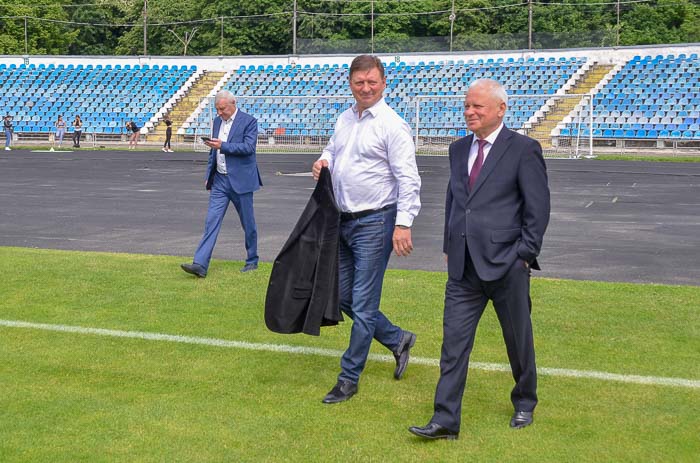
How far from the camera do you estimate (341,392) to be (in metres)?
6.12

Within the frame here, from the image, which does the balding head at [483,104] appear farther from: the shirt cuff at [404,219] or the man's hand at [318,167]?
the man's hand at [318,167]

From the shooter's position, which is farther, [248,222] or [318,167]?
[248,222]

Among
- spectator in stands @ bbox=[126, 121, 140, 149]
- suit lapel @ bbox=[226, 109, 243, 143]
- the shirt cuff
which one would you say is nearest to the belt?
the shirt cuff

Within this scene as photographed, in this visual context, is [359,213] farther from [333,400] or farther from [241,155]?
[241,155]

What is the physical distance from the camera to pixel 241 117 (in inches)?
419

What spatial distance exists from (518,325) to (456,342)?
0.38 meters

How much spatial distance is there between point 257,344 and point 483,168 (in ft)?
9.57

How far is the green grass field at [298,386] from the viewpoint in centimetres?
527

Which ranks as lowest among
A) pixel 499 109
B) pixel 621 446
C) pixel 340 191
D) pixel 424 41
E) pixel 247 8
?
pixel 621 446

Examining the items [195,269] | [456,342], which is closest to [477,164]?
[456,342]

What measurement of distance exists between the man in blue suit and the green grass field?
3.49 feet

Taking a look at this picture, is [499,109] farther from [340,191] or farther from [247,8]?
[247,8]

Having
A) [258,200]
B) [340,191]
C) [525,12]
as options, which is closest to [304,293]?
[340,191]

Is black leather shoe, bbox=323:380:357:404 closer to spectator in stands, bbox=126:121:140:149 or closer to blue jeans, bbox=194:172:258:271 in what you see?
blue jeans, bbox=194:172:258:271
